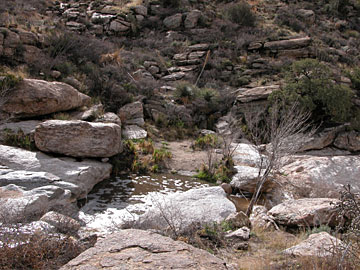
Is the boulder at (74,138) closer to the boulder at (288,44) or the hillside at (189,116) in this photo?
the hillside at (189,116)

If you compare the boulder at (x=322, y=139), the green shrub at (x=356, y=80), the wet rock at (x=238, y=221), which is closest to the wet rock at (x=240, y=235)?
the wet rock at (x=238, y=221)

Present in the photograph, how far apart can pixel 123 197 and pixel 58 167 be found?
1.82 m

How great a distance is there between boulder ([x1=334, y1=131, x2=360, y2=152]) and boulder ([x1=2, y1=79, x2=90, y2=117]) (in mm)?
11078

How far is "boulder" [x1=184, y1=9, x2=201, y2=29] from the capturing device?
74.2ft

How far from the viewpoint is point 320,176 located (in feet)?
27.5

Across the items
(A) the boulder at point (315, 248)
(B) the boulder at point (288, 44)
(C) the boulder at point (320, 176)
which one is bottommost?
(C) the boulder at point (320, 176)

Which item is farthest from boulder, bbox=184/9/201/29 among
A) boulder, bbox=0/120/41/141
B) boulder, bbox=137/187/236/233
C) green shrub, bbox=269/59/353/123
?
boulder, bbox=137/187/236/233

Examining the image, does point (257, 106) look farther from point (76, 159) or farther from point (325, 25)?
point (325, 25)

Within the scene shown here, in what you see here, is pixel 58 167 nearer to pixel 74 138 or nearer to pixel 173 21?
pixel 74 138

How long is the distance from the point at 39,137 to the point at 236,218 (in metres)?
5.71

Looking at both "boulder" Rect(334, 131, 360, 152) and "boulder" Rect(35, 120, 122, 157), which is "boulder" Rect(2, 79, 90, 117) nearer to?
"boulder" Rect(35, 120, 122, 157)

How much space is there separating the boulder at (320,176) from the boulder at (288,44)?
11.8 meters

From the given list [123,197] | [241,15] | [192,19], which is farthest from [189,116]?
[241,15]

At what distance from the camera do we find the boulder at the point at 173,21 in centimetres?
2280
